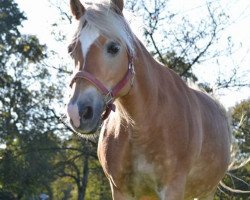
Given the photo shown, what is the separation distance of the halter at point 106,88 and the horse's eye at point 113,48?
0.83 feet

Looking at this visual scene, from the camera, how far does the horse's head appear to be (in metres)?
3.56

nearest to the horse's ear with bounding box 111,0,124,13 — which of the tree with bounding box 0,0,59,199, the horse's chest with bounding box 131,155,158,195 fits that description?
the horse's chest with bounding box 131,155,158,195

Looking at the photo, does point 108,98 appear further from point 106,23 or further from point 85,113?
point 106,23

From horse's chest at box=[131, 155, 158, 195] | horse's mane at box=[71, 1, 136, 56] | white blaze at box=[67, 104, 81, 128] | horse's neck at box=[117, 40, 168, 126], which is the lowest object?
horse's chest at box=[131, 155, 158, 195]

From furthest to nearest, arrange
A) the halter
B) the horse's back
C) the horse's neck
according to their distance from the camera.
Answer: the horse's back, the horse's neck, the halter

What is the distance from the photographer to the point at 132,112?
15.0 feet

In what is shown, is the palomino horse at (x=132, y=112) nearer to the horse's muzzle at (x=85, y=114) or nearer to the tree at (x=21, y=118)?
the horse's muzzle at (x=85, y=114)

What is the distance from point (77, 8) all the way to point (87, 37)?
43cm

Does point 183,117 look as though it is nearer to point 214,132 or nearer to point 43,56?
point 214,132

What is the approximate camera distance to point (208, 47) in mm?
19859

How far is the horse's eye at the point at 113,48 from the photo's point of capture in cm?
386

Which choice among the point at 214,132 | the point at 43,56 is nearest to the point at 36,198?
the point at 43,56

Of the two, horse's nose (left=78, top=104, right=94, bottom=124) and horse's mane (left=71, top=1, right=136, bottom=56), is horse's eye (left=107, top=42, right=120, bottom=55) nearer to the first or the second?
horse's mane (left=71, top=1, right=136, bottom=56)

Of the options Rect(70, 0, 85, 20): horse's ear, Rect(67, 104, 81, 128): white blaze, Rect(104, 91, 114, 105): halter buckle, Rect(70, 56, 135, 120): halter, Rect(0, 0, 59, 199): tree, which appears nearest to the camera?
Rect(67, 104, 81, 128): white blaze
